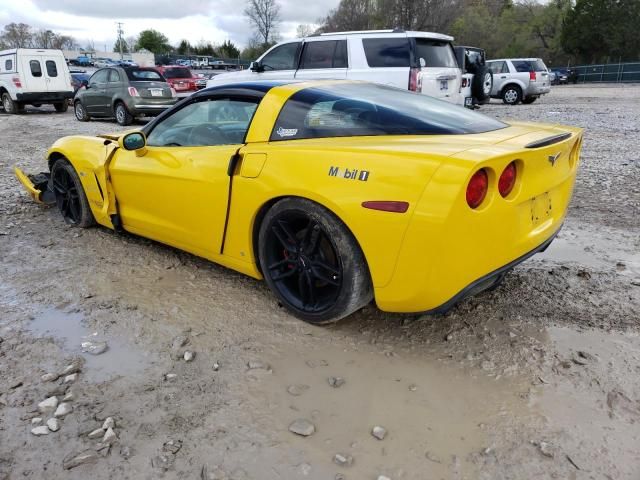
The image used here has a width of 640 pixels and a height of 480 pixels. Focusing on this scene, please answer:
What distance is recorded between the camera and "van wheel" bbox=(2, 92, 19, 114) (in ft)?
57.7

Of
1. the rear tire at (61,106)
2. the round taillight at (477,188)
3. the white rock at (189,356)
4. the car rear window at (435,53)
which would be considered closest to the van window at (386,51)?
the car rear window at (435,53)

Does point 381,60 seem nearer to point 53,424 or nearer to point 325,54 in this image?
point 325,54

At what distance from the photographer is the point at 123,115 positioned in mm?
13461

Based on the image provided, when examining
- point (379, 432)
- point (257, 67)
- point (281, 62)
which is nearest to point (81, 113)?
point (257, 67)

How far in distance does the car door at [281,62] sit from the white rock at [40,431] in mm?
8429

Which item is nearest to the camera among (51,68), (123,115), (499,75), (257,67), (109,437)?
(109,437)

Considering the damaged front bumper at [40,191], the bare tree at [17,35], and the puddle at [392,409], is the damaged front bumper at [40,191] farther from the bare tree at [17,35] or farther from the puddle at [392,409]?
the bare tree at [17,35]

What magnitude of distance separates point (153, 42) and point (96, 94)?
10073 cm

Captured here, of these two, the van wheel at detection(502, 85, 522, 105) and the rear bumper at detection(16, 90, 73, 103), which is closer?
the rear bumper at detection(16, 90, 73, 103)

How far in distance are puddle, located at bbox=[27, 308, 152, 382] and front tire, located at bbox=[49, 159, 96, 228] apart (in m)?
1.54

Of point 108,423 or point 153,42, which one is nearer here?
point 108,423

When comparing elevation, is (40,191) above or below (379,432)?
above

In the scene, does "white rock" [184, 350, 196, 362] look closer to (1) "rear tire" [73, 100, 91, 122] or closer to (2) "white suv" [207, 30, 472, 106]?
(2) "white suv" [207, 30, 472, 106]

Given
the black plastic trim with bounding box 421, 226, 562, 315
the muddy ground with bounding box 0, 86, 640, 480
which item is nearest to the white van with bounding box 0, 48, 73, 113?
the muddy ground with bounding box 0, 86, 640, 480
